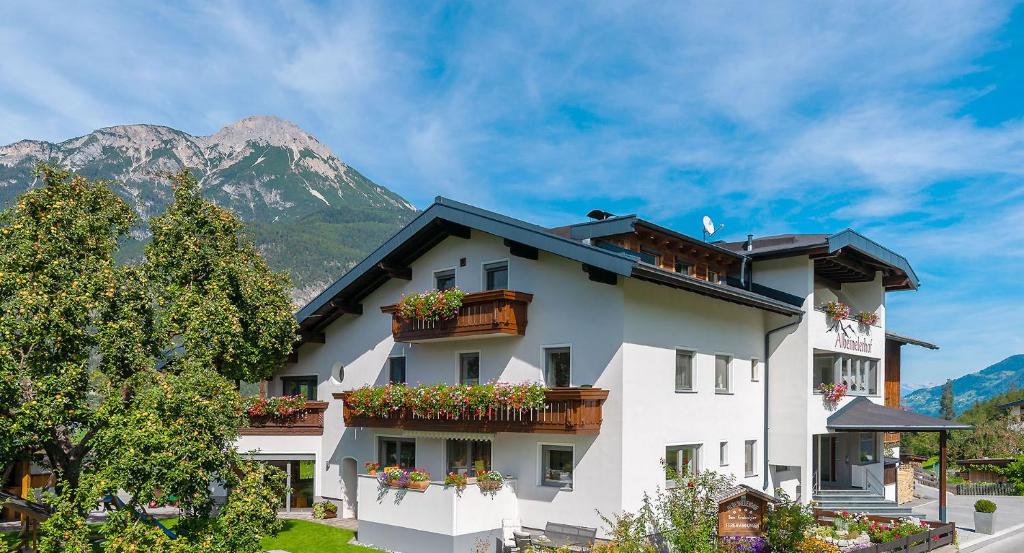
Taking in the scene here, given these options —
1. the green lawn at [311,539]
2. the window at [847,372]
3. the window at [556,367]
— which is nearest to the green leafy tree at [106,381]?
the green lawn at [311,539]

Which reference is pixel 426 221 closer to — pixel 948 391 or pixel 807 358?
pixel 807 358

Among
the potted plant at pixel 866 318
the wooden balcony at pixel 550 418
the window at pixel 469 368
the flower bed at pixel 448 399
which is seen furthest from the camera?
the potted plant at pixel 866 318

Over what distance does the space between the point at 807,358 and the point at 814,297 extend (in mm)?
2835

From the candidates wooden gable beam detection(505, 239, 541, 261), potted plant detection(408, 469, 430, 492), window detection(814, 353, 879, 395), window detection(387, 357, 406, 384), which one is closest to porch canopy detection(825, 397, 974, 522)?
window detection(814, 353, 879, 395)

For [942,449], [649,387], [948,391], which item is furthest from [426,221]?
[948,391]

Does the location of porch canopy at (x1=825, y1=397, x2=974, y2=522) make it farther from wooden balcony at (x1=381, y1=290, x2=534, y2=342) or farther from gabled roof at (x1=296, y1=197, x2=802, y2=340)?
wooden balcony at (x1=381, y1=290, x2=534, y2=342)

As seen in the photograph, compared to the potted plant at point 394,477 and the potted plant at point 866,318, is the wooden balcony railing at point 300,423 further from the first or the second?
the potted plant at point 866,318

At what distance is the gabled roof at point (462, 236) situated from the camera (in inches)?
733

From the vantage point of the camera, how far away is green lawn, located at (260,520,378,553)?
820 inches

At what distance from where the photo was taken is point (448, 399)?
20.7m

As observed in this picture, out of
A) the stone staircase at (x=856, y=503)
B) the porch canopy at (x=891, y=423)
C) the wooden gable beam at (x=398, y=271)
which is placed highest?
the wooden gable beam at (x=398, y=271)

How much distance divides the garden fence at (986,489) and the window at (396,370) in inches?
1144

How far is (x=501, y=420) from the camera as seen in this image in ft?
65.2

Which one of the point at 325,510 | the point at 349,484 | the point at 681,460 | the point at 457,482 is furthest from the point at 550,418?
the point at 325,510
